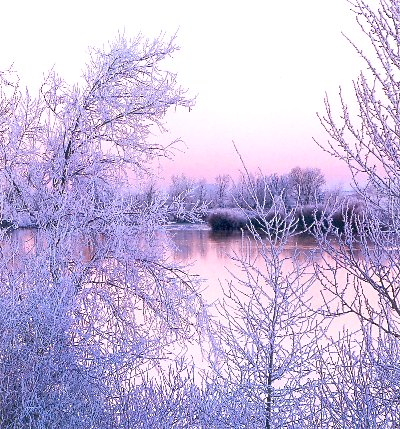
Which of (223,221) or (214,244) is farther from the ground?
(223,221)

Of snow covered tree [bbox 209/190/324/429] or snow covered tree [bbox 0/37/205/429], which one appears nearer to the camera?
snow covered tree [bbox 209/190/324/429]

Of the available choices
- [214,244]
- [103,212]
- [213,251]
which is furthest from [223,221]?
[103,212]

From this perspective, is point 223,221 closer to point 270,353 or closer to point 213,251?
point 213,251

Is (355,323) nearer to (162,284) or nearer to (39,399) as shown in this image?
(162,284)

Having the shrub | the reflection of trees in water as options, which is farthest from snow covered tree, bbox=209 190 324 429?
the shrub

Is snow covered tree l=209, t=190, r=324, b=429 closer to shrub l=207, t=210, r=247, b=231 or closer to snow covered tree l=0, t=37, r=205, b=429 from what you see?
snow covered tree l=0, t=37, r=205, b=429

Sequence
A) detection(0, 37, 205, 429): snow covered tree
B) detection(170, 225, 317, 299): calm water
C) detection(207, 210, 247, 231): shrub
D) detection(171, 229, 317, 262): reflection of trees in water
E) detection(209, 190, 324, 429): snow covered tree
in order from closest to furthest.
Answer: detection(209, 190, 324, 429): snow covered tree
detection(0, 37, 205, 429): snow covered tree
detection(170, 225, 317, 299): calm water
detection(171, 229, 317, 262): reflection of trees in water
detection(207, 210, 247, 231): shrub

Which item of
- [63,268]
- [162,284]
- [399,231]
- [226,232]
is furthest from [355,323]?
[226,232]

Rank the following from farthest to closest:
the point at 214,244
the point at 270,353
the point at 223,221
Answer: the point at 223,221, the point at 214,244, the point at 270,353

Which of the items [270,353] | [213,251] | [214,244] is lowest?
[213,251]

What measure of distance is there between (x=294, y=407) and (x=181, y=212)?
5.99 meters

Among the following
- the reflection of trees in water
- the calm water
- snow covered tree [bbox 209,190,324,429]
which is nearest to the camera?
snow covered tree [bbox 209,190,324,429]

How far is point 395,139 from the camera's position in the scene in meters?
4.54

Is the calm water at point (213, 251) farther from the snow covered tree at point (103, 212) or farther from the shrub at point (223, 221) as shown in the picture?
the snow covered tree at point (103, 212)
